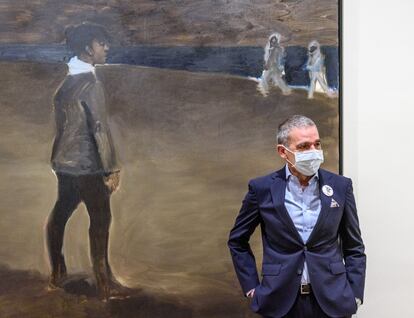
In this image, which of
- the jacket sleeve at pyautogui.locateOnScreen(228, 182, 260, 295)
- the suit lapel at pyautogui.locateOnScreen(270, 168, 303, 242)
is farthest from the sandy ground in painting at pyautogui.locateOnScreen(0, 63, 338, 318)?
the suit lapel at pyautogui.locateOnScreen(270, 168, 303, 242)

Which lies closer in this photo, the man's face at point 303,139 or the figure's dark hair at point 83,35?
the man's face at point 303,139

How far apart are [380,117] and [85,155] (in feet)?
5.84

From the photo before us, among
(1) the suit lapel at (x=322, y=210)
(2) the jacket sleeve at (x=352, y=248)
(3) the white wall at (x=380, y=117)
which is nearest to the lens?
(1) the suit lapel at (x=322, y=210)

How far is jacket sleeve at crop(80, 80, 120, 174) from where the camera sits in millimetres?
3119

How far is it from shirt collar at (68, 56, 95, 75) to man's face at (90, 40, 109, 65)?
0.14 feet

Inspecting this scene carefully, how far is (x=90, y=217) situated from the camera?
3139 millimetres

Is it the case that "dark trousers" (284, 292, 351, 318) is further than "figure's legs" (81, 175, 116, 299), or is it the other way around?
"figure's legs" (81, 175, 116, 299)

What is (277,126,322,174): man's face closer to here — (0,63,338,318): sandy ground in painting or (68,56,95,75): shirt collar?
(0,63,338,318): sandy ground in painting

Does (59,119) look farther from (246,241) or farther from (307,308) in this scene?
(307,308)

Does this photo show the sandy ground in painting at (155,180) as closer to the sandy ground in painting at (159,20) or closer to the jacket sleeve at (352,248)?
the sandy ground in painting at (159,20)

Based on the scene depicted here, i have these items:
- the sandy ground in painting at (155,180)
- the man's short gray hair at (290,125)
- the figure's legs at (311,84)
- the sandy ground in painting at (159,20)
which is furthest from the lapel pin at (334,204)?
the sandy ground in painting at (159,20)

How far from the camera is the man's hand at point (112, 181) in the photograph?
3.12m

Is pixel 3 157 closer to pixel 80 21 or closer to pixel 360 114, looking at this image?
pixel 80 21

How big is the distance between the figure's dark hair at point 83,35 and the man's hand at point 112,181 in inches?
30.0
